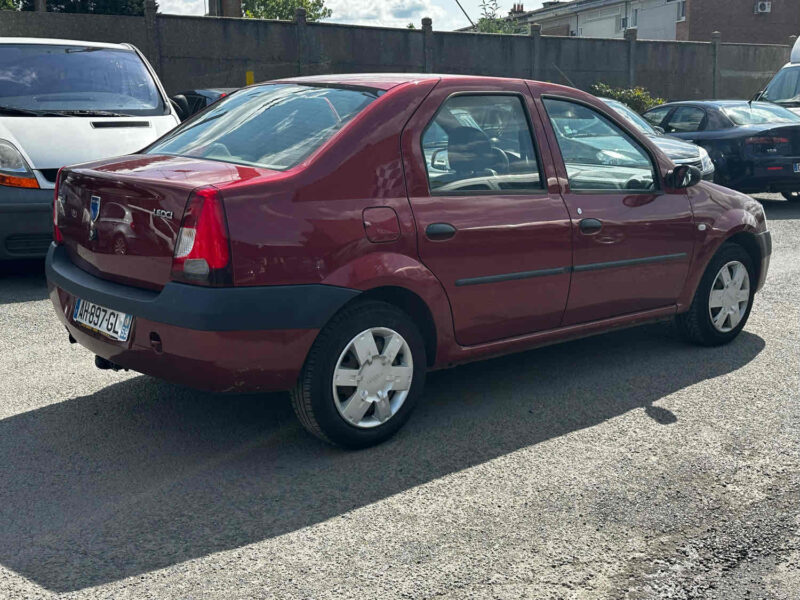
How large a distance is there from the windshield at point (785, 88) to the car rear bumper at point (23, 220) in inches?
546

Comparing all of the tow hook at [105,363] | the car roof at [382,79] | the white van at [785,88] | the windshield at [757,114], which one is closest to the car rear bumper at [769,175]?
the windshield at [757,114]

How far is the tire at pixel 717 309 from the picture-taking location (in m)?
5.91

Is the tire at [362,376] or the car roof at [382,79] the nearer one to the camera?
the tire at [362,376]

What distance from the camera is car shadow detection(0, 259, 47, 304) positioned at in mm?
7227

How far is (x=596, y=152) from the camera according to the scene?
5.33 m

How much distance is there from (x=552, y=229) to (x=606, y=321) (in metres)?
0.75

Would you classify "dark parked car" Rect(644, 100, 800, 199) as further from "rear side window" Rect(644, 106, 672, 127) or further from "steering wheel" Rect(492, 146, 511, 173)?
"steering wheel" Rect(492, 146, 511, 173)

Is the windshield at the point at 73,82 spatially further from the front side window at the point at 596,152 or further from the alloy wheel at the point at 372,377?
the alloy wheel at the point at 372,377

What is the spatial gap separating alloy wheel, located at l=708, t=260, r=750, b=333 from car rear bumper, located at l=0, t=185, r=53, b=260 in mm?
4785

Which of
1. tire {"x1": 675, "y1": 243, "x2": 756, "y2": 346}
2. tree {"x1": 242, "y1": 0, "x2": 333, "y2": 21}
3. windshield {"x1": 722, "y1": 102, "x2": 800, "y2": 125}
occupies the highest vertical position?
tree {"x1": 242, "y1": 0, "x2": 333, "y2": 21}

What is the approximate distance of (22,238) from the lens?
7273 mm

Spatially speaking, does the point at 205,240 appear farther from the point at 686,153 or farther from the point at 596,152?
the point at 686,153

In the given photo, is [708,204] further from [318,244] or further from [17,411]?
[17,411]

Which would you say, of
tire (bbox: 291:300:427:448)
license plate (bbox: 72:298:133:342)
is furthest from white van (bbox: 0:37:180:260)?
tire (bbox: 291:300:427:448)
